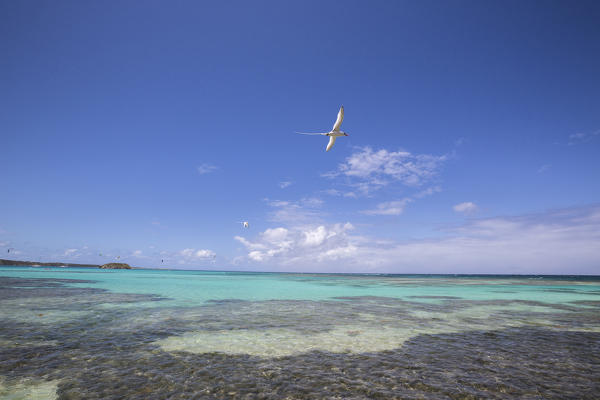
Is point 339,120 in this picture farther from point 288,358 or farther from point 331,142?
point 288,358

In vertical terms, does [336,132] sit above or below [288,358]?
above

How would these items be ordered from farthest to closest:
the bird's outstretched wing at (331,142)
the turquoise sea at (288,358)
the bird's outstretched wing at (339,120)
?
the bird's outstretched wing at (331,142)
the bird's outstretched wing at (339,120)
the turquoise sea at (288,358)

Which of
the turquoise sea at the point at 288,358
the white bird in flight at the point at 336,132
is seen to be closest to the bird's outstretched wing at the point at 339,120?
the white bird in flight at the point at 336,132

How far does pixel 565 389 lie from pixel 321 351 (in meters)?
5.79

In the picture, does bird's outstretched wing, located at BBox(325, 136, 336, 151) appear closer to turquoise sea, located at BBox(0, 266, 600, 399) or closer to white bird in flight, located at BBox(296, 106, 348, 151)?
white bird in flight, located at BBox(296, 106, 348, 151)

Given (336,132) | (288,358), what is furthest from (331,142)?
(288,358)

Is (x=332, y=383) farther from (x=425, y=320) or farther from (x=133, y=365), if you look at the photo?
(x=425, y=320)

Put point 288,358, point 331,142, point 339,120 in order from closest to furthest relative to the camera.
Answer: point 288,358
point 339,120
point 331,142

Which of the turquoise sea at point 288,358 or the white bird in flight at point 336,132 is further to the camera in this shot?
the white bird in flight at point 336,132

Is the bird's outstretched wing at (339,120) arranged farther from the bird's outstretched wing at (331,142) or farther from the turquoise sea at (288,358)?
the turquoise sea at (288,358)

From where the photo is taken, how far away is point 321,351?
9.09 metres

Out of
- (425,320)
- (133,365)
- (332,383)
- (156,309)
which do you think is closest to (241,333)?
(133,365)

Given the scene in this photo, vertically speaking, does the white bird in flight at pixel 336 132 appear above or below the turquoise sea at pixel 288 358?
above

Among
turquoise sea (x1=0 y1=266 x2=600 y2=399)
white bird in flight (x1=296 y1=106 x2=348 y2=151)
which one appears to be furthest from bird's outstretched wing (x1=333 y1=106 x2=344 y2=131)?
turquoise sea (x1=0 y1=266 x2=600 y2=399)
